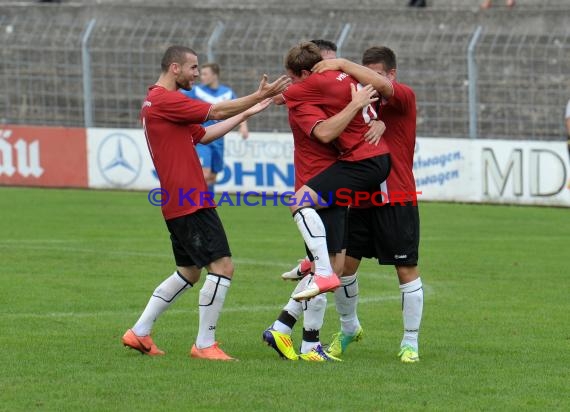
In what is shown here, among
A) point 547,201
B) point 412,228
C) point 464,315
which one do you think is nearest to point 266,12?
point 547,201

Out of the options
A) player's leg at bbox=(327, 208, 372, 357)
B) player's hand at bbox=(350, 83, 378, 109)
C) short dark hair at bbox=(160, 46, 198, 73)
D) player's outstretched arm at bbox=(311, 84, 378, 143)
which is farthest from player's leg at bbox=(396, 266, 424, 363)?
short dark hair at bbox=(160, 46, 198, 73)

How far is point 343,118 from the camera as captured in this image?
884cm

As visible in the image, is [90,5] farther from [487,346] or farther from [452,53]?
[487,346]

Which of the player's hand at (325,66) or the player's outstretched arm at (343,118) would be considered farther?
the player's hand at (325,66)

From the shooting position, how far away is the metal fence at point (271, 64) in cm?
2269

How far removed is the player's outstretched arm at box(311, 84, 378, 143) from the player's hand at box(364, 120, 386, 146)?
261 mm

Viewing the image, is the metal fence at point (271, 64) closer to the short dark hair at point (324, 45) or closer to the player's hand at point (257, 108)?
the short dark hair at point (324, 45)

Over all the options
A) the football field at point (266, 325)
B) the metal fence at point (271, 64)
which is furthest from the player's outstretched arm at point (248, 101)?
the metal fence at point (271, 64)

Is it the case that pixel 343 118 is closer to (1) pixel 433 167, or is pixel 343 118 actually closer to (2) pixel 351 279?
(2) pixel 351 279

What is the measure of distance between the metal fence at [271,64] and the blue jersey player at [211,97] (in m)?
4.12

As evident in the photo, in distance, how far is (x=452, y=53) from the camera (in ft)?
78.6

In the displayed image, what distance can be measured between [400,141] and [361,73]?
62cm

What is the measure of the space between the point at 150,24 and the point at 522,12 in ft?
23.4

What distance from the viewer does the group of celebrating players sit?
9.04 meters
